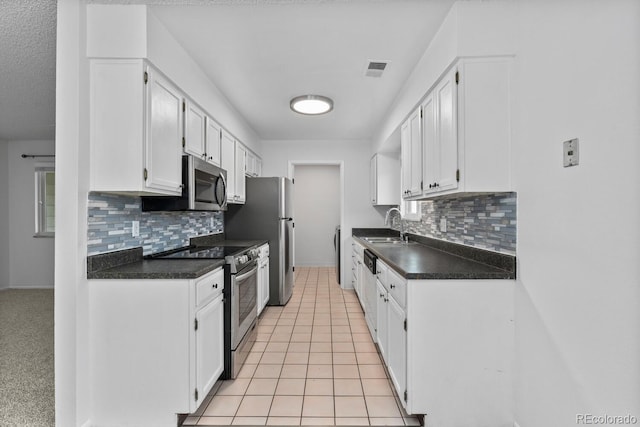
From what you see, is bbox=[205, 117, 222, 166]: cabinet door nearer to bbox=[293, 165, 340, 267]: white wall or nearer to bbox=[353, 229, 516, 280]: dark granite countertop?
bbox=[353, 229, 516, 280]: dark granite countertop

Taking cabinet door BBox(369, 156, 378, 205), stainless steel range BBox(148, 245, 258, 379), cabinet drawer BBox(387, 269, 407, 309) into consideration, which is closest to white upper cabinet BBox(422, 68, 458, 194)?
cabinet drawer BBox(387, 269, 407, 309)

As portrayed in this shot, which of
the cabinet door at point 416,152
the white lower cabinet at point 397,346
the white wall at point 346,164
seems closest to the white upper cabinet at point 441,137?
the cabinet door at point 416,152

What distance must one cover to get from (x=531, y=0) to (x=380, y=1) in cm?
78

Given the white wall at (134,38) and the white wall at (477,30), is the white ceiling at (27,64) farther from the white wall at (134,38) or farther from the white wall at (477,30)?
the white wall at (477,30)

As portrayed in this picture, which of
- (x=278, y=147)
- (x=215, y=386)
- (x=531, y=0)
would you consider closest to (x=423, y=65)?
(x=531, y=0)

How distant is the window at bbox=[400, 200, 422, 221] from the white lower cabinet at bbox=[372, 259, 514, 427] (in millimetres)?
1828

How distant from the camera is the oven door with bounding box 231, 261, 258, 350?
2.34m

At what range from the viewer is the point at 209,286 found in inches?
80.2

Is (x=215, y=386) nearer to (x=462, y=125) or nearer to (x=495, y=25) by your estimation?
(x=462, y=125)

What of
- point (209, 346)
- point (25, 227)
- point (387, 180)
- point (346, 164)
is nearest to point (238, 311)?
point (209, 346)

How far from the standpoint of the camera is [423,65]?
2391mm

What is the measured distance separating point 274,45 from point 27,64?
2.08 metres

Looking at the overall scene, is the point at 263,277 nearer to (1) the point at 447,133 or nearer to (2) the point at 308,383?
(2) the point at 308,383

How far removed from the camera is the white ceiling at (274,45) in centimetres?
189
